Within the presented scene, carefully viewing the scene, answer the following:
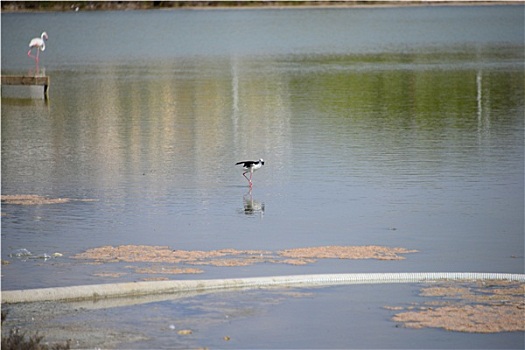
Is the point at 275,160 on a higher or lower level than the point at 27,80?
lower

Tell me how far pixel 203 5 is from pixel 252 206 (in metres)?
76.7

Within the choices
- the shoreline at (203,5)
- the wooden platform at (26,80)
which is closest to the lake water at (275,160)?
the wooden platform at (26,80)

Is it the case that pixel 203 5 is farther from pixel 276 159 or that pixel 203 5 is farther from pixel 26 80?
pixel 276 159

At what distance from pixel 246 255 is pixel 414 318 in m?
2.65

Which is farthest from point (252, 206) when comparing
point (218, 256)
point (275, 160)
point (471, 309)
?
point (471, 309)

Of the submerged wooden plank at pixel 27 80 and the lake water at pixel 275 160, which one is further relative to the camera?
the submerged wooden plank at pixel 27 80

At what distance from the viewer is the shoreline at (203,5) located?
288ft

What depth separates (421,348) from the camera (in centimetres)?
839

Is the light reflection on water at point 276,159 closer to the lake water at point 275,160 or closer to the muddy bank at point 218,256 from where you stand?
the lake water at point 275,160

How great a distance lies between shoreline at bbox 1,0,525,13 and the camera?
288ft

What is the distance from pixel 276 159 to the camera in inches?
685

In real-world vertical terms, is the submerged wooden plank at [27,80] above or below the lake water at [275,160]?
above

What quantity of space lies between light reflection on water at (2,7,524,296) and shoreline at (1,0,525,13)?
5101cm

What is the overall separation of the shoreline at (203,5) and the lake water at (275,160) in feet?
160
